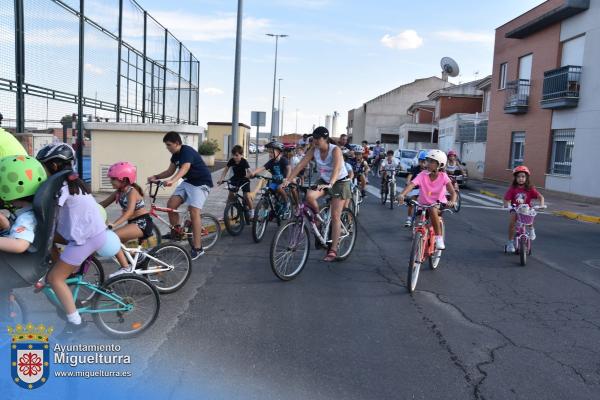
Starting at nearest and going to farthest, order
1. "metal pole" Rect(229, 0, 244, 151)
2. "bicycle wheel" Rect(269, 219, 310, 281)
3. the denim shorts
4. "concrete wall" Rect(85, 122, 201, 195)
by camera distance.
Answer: "bicycle wheel" Rect(269, 219, 310, 281) → the denim shorts → "concrete wall" Rect(85, 122, 201, 195) → "metal pole" Rect(229, 0, 244, 151)

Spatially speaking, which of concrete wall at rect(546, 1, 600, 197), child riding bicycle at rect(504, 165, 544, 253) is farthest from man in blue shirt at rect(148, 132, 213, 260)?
concrete wall at rect(546, 1, 600, 197)

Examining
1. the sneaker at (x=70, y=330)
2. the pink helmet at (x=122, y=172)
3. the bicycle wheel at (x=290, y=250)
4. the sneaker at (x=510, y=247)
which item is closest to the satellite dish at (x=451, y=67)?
the sneaker at (x=510, y=247)

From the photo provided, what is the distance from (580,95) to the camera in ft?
69.6

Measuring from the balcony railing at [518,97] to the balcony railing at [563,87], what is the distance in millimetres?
2500

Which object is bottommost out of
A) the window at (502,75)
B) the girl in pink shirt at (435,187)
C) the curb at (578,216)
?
the curb at (578,216)

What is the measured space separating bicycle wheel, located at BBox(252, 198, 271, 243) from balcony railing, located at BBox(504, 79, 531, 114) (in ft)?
65.2

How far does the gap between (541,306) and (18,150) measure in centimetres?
555

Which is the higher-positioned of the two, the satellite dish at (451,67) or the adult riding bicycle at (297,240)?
the satellite dish at (451,67)

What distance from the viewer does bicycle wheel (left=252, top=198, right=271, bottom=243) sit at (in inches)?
359

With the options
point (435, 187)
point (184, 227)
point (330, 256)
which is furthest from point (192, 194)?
point (435, 187)

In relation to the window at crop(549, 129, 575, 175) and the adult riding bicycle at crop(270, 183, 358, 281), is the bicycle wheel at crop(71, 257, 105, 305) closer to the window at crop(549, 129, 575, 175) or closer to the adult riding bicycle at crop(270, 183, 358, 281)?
the adult riding bicycle at crop(270, 183, 358, 281)

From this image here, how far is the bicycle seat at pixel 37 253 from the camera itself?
11.8 ft

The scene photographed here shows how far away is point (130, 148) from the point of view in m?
13.7

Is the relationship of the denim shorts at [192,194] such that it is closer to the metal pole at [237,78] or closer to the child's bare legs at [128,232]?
the child's bare legs at [128,232]
